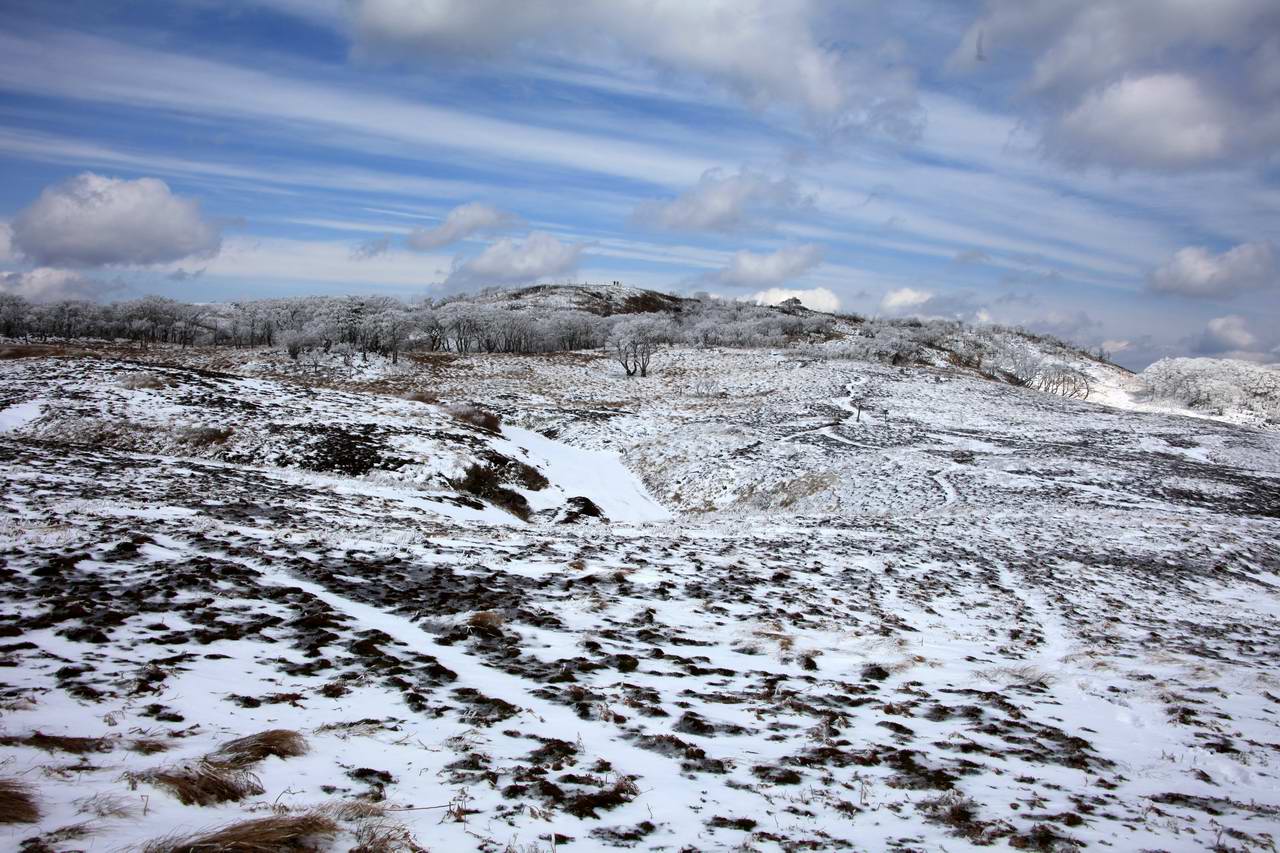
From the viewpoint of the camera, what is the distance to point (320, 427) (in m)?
26.1

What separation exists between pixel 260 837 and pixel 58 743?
Result: 6.69 feet

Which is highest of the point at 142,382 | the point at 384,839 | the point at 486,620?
the point at 142,382

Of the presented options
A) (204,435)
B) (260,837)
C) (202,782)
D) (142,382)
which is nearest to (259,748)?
(202,782)

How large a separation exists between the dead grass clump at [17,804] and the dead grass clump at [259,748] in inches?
39.3

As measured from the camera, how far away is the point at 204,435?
24016mm

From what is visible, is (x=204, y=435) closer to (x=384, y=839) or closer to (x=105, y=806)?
(x=105, y=806)

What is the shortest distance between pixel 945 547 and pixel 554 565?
12.0m

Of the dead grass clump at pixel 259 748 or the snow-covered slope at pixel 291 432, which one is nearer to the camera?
the dead grass clump at pixel 259 748

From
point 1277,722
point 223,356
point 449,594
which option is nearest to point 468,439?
point 449,594

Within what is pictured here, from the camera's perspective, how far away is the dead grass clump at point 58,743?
4.50 m

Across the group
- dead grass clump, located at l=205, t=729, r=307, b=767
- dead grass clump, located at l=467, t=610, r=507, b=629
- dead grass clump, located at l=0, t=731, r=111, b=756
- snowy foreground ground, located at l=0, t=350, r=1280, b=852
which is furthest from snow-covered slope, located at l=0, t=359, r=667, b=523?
dead grass clump, located at l=0, t=731, r=111, b=756

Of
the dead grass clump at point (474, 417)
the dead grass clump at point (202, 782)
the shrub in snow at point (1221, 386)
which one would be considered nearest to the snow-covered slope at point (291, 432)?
the dead grass clump at point (474, 417)

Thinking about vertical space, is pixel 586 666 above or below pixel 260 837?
below

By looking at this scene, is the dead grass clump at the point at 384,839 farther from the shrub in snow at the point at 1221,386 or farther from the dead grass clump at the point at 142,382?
the shrub in snow at the point at 1221,386
